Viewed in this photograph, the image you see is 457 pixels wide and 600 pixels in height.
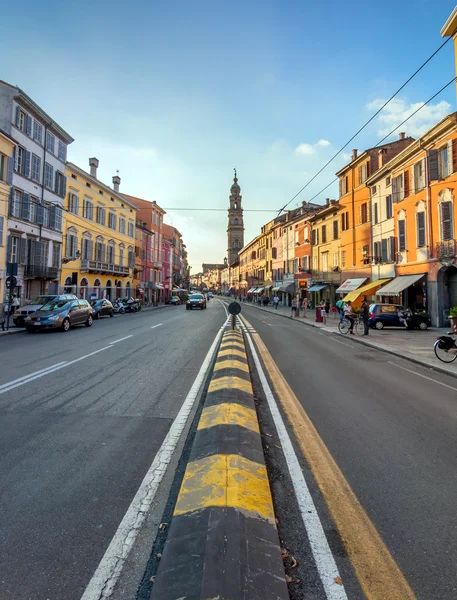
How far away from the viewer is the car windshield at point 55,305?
56.0 ft

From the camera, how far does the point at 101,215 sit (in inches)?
1542

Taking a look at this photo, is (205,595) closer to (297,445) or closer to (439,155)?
(297,445)

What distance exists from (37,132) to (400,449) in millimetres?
32765

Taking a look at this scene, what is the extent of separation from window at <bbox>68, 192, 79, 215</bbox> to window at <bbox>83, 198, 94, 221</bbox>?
5.25 ft

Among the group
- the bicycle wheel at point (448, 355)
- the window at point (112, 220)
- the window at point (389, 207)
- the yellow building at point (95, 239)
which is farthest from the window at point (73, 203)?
the bicycle wheel at point (448, 355)

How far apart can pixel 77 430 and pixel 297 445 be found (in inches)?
110

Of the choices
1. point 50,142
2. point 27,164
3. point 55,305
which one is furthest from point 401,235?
point 50,142

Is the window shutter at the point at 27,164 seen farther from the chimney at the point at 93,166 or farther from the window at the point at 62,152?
the chimney at the point at 93,166

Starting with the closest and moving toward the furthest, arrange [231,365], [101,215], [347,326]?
1. [231,365]
2. [347,326]
3. [101,215]

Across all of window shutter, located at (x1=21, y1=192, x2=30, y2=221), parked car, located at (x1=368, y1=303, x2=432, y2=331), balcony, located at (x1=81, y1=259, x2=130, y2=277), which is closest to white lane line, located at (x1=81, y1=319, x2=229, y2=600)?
parked car, located at (x1=368, y1=303, x2=432, y2=331)

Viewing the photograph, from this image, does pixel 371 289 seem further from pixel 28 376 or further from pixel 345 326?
pixel 28 376

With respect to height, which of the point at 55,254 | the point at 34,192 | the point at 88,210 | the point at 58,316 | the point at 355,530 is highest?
the point at 88,210

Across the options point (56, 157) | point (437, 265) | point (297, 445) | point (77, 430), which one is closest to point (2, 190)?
point (56, 157)

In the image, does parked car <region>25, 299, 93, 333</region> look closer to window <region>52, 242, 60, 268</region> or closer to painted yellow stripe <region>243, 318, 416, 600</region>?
window <region>52, 242, 60, 268</region>
